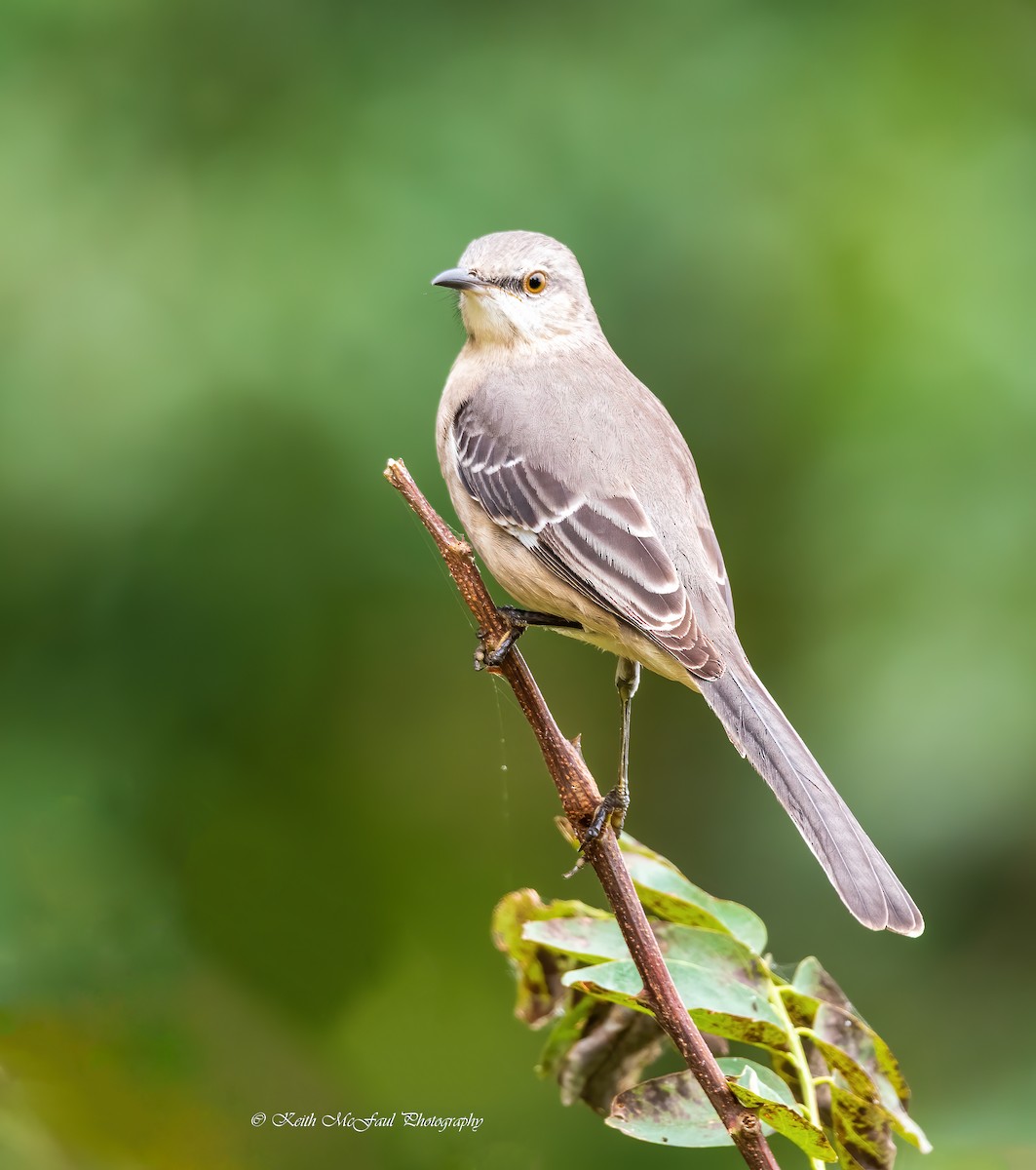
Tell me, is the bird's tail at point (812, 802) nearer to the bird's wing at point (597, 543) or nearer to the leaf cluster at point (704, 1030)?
the bird's wing at point (597, 543)

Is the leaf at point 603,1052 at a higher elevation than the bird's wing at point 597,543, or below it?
below

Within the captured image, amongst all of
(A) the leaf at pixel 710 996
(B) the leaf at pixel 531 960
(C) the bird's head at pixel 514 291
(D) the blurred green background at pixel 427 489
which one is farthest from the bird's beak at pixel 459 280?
(A) the leaf at pixel 710 996

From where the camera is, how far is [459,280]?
362 centimetres

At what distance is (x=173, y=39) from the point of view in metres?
4.40

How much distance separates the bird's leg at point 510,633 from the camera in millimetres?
2305

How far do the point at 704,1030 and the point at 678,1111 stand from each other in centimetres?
12

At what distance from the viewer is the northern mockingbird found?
2877 mm

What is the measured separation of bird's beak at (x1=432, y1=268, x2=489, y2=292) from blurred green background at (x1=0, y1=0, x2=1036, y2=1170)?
0.28 metres

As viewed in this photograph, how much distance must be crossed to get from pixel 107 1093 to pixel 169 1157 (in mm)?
164

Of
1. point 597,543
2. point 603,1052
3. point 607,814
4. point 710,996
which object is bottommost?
point 603,1052

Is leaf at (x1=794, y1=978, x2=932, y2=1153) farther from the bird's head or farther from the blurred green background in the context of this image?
the bird's head

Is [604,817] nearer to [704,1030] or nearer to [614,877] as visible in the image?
[614,877]

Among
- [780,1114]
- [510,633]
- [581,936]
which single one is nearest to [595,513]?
[510,633]

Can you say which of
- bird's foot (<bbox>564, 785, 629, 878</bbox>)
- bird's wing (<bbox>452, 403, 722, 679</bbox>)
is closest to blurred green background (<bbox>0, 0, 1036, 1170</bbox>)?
bird's wing (<bbox>452, 403, 722, 679</bbox>)
